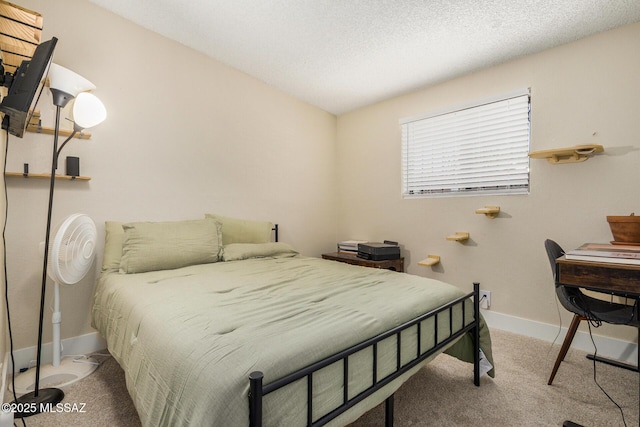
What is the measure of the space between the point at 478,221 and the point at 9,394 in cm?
348

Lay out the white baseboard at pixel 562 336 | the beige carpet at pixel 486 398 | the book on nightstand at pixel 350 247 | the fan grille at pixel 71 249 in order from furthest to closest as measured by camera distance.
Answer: the book on nightstand at pixel 350 247 < the white baseboard at pixel 562 336 < the fan grille at pixel 71 249 < the beige carpet at pixel 486 398

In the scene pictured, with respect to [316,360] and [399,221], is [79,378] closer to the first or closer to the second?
[316,360]

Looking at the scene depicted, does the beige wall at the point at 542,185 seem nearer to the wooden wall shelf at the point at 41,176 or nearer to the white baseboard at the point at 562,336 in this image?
the white baseboard at the point at 562,336

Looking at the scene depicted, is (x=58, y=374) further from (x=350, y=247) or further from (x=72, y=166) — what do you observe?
(x=350, y=247)

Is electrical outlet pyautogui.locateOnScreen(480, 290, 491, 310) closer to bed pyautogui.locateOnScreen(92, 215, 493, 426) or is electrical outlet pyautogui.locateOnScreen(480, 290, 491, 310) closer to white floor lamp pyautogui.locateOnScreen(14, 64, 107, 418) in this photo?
bed pyautogui.locateOnScreen(92, 215, 493, 426)

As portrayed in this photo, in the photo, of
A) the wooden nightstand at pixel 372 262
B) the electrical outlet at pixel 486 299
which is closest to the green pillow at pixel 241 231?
the wooden nightstand at pixel 372 262

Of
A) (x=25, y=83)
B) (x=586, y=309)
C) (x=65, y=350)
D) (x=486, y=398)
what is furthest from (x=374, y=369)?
(x=65, y=350)

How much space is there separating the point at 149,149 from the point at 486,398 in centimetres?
285

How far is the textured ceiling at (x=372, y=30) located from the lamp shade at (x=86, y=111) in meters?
0.77

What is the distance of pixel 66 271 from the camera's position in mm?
1631

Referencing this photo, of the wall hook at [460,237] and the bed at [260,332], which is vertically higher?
the wall hook at [460,237]

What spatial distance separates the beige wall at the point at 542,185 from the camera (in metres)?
2.13

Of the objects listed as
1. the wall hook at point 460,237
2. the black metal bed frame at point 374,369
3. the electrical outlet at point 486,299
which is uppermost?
the wall hook at point 460,237

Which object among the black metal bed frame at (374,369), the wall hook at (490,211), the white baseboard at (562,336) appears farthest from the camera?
the wall hook at (490,211)
